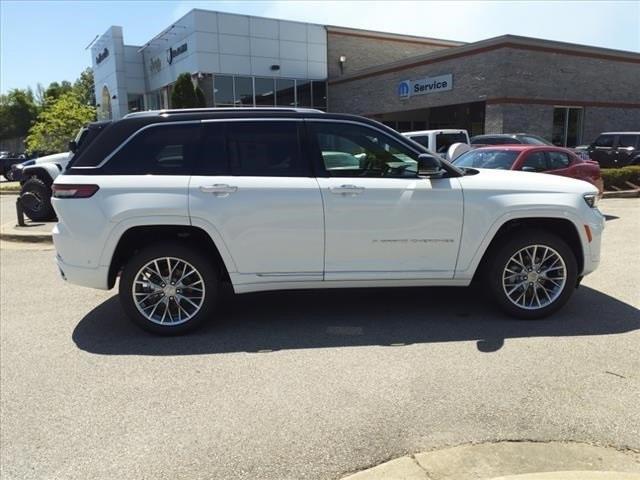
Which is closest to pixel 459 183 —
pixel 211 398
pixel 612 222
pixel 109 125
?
pixel 211 398

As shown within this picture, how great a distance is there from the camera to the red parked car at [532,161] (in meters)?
10.4

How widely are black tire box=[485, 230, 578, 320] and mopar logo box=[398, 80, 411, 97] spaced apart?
23.8 m

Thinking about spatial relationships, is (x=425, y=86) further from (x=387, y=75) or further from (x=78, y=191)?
(x=78, y=191)

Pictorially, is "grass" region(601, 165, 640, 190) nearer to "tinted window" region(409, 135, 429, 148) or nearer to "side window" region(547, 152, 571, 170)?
"tinted window" region(409, 135, 429, 148)

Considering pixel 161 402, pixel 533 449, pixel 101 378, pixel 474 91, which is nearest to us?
pixel 533 449

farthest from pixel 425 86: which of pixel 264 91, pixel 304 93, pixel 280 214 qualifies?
pixel 280 214

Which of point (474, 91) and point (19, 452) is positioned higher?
point (474, 91)

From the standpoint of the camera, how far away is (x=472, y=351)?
4445 millimetres

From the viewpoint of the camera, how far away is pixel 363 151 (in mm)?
5008

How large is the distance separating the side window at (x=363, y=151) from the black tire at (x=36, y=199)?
886 centimetres

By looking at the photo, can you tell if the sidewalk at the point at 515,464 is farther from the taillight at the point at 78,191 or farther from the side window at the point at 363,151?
the taillight at the point at 78,191

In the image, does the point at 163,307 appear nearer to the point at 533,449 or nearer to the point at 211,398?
the point at 211,398

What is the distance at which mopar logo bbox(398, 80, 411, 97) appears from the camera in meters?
27.6

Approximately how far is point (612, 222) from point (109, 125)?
9.77m
